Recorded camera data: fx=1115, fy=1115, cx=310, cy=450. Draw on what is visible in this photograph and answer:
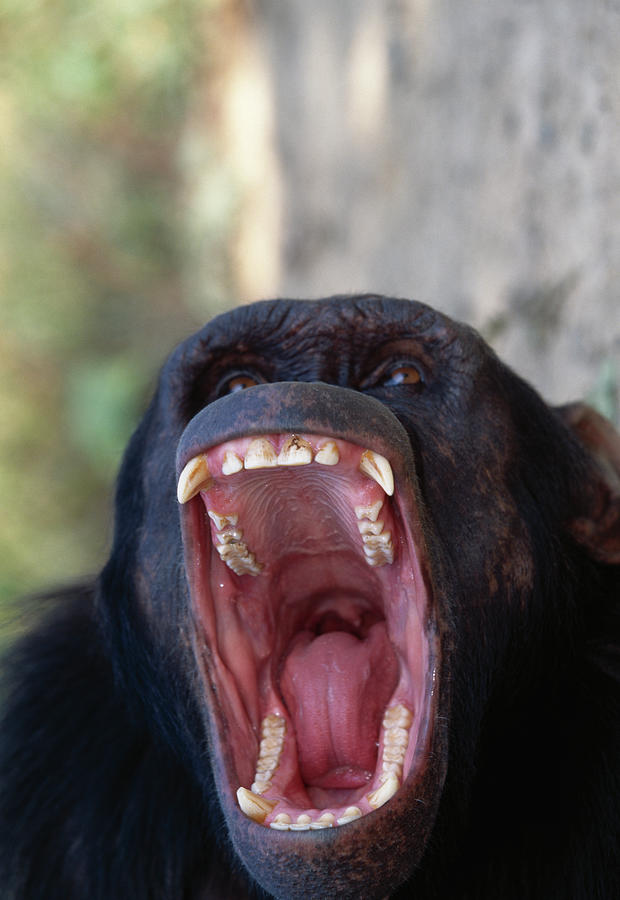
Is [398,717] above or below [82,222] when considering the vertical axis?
below

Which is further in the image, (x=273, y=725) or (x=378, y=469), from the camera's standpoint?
(x=273, y=725)

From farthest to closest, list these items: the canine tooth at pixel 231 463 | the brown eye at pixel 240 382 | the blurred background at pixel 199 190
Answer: the blurred background at pixel 199 190 < the brown eye at pixel 240 382 < the canine tooth at pixel 231 463

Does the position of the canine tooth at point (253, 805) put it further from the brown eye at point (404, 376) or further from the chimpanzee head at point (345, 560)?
the brown eye at point (404, 376)

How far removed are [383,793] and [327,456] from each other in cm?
63

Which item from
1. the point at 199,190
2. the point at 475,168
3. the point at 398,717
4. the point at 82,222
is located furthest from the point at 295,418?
the point at 82,222

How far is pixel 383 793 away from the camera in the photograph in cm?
205

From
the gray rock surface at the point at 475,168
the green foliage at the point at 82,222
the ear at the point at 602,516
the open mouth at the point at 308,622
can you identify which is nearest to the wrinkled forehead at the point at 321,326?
the open mouth at the point at 308,622

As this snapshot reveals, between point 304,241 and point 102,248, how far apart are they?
178cm

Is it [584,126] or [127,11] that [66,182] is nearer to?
[127,11]

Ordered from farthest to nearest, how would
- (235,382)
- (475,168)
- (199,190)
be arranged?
(199,190) → (475,168) → (235,382)

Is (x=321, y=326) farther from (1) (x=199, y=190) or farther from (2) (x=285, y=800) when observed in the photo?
(1) (x=199, y=190)

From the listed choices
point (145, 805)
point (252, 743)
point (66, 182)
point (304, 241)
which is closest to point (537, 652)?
point (252, 743)

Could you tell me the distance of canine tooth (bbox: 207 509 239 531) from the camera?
7.47 ft

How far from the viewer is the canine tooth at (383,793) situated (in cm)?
204
